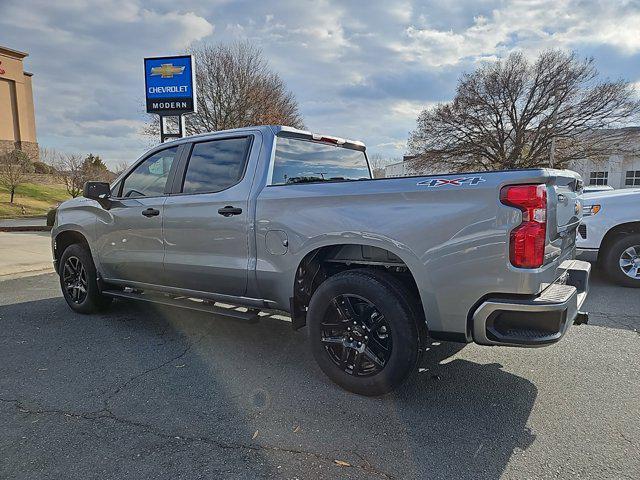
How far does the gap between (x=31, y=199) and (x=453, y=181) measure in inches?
1367

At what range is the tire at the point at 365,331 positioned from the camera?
2.95 metres

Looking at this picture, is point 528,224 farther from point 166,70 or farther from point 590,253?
point 166,70

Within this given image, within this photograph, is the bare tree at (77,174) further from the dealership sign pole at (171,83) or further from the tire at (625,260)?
the tire at (625,260)

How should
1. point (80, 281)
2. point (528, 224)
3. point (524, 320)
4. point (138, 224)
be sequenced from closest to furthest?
point (528, 224)
point (524, 320)
point (138, 224)
point (80, 281)

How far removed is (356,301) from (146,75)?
13.5 meters

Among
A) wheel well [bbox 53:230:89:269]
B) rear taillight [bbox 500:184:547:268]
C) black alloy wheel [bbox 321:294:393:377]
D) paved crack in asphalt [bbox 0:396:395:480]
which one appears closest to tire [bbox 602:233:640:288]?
rear taillight [bbox 500:184:547:268]

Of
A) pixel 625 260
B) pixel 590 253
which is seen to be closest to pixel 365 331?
pixel 590 253

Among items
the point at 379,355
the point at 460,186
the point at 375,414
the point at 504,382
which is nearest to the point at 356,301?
the point at 379,355

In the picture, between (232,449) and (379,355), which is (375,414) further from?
(232,449)

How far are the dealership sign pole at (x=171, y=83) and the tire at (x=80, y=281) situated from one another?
371 inches

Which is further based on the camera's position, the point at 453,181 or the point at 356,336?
the point at 356,336

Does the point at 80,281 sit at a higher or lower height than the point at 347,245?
lower

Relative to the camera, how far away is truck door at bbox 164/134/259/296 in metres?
3.75

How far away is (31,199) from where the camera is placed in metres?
30.6
